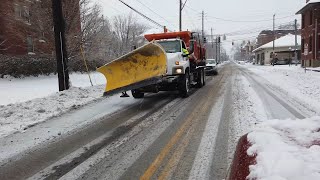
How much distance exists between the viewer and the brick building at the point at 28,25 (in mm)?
25375

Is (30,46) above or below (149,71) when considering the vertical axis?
above

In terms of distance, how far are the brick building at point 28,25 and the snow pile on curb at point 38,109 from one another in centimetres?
1097

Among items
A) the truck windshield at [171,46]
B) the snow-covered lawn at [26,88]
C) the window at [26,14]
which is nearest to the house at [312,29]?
the truck windshield at [171,46]

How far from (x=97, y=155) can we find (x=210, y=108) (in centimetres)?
576

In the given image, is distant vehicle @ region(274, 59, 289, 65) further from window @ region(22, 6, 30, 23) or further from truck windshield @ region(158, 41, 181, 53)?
truck windshield @ region(158, 41, 181, 53)

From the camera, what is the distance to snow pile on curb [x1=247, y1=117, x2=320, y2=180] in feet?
7.95

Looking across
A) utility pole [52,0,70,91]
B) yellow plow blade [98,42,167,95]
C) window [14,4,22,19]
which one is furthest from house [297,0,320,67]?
yellow plow blade [98,42,167,95]

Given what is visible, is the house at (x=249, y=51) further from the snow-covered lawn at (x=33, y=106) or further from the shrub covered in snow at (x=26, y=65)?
the snow-covered lawn at (x=33, y=106)

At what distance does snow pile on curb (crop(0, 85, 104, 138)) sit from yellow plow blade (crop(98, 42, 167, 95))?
157cm

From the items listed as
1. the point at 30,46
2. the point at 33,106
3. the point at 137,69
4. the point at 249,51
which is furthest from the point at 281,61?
the point at 249,51

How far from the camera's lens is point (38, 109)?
11.7m

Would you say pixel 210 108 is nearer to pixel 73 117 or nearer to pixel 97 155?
pixel 73 117

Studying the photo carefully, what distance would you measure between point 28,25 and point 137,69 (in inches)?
709

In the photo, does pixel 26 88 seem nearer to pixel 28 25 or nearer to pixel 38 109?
pixel 38 109
